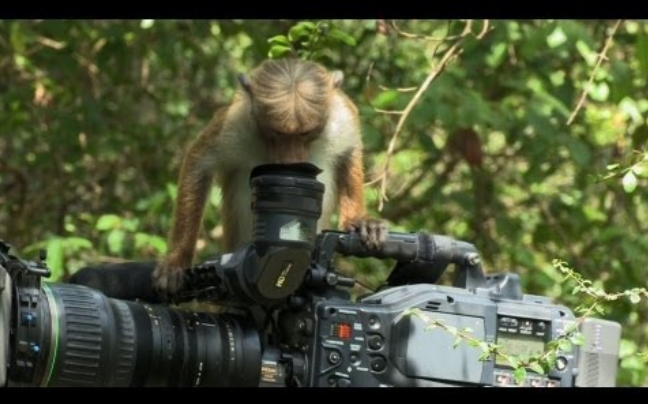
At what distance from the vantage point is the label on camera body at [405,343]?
12.0 ft

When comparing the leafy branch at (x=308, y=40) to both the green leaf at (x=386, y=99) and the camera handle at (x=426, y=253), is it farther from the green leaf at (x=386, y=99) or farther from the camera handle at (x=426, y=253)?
the camera handle at (x=426, y=253)

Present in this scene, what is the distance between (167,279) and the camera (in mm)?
4621

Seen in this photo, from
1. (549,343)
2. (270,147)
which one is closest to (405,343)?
(549,343)

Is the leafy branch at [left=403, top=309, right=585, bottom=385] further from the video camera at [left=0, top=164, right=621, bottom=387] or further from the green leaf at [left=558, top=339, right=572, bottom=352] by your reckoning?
the video camera at [left=0, top=164, right=621, bottom=387]

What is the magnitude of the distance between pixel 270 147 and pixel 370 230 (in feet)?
3.32

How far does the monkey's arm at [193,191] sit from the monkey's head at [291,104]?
366 millimetres

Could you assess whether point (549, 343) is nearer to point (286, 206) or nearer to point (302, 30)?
point (286, 206)

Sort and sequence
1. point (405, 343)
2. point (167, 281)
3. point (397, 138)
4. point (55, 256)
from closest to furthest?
point (405, 343), point (167, 281), point (55, 256), point (397, 138)

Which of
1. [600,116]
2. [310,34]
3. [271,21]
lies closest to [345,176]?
[310,34]

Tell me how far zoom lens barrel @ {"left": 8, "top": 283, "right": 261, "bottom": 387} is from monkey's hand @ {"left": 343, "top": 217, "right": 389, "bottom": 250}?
1.64 ft

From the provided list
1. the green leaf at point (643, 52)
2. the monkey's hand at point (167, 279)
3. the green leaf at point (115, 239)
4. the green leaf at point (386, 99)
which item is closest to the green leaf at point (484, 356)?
the monkey's hand at point (167, 279)

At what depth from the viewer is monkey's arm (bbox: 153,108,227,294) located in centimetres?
567

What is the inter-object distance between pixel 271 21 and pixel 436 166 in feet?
5.61

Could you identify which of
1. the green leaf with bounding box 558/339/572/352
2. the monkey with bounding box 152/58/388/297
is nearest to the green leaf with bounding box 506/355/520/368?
the green leaf with bounding box 558/339/572/352
